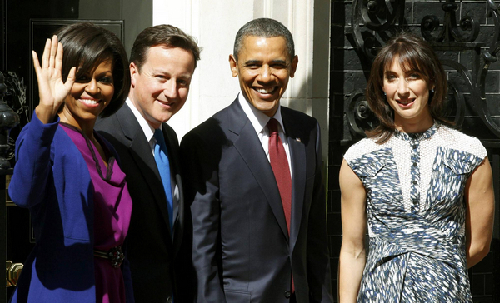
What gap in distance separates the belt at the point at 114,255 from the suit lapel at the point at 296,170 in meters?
0.93

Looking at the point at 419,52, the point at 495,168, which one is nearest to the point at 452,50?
the point at 495,168

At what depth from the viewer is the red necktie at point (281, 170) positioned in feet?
11.4

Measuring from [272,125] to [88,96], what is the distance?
1130 mm

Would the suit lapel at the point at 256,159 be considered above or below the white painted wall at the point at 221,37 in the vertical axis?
below

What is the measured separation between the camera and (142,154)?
3.27m

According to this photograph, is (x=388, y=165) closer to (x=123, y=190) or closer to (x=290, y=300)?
(x=290, y=300)

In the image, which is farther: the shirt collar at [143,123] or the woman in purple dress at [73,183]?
the shirt collar at [143,123]

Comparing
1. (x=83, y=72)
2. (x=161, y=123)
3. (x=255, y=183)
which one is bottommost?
(x=255, y=183)

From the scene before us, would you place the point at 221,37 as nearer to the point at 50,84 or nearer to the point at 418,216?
the point at 418,216

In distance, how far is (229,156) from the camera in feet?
11.4

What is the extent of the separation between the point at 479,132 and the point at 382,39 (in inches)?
43.6

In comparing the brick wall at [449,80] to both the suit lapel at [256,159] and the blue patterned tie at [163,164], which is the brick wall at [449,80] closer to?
the suit lapel at [256,159]

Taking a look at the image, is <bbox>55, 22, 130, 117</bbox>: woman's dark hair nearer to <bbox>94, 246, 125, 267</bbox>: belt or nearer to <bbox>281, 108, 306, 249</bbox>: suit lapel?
<bbox>94, 246, 125, 267</bbox>: belt

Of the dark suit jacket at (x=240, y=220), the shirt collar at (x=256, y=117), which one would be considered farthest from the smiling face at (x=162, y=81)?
the shirt collar at (x=256, y=117)
